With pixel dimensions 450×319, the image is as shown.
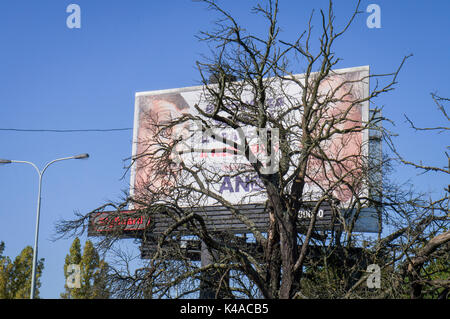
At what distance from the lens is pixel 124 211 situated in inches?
577

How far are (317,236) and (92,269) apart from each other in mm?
26536

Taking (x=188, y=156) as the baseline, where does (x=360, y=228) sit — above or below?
below

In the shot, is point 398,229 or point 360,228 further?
point 360,228
